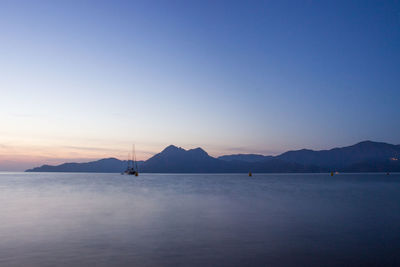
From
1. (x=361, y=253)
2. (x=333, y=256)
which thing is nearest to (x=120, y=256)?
(x=333, y=256)

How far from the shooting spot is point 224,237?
22312 millimetres

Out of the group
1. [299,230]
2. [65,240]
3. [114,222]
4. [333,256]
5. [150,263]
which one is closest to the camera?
[150,263]

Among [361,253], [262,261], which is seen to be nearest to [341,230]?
[361,253]

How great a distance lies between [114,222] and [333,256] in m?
19.9

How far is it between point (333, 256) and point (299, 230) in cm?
812

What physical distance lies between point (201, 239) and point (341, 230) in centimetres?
1190

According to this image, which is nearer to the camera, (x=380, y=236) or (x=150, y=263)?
(x=150, y=263)

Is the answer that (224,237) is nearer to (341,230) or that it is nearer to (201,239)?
(201,239)

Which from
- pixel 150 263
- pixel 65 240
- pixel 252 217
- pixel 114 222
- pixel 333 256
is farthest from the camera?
pixel 252 217

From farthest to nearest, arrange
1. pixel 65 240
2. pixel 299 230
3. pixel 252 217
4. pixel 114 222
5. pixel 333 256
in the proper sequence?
1. pixel 252 217
2. pixel 114 222
3. pixel 299 230
4. pixel 65 240
5. pixel 333 256

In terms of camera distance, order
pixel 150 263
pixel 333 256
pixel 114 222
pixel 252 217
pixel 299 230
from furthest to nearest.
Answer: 1. pixel 252 217
2. pixel 114 222
3. pixel 299 230
4. pixel 333 256
5. pixel 150 263

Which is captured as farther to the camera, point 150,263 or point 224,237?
point 224,237

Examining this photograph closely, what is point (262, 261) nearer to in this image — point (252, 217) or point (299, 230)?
point (299, 230)

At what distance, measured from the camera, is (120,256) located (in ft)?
56.2
